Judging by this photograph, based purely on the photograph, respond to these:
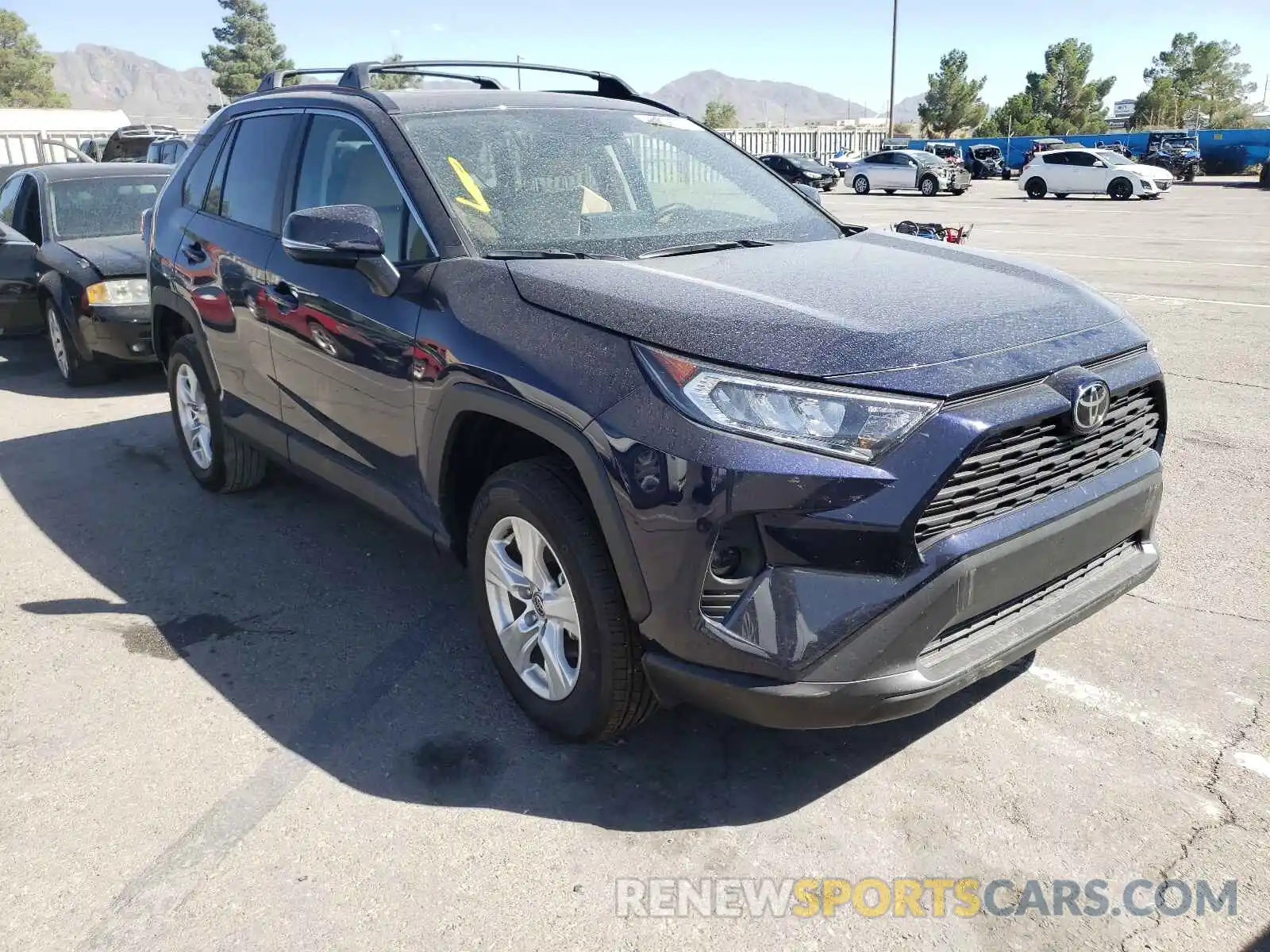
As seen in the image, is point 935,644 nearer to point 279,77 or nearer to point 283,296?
point 283,296

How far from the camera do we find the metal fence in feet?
185

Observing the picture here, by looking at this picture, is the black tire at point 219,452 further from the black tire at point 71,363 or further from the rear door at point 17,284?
the rear door at point 17,284

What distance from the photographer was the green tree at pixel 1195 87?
6825 cm

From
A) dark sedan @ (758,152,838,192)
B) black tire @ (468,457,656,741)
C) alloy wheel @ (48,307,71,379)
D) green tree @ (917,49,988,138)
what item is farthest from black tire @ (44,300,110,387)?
green tree @ (917,49,988,138)

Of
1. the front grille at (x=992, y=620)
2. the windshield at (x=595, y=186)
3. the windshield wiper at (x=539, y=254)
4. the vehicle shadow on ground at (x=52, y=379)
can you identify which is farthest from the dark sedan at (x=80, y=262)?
the front grille at (x=992, y=620)

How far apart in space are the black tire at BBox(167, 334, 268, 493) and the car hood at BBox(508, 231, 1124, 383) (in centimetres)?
253

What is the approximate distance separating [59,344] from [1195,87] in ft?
288

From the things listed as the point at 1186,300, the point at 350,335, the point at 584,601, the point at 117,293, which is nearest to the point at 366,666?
the point at 350,335

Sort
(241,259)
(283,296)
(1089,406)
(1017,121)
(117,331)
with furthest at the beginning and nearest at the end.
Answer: (1017,121) < (117,331) < (241,259) < (283,296) < (1089,406)

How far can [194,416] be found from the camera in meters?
5.37

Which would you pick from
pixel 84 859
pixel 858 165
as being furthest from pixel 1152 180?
pixel 84 859

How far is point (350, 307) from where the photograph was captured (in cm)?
353

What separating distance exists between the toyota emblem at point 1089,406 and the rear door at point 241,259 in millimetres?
2971

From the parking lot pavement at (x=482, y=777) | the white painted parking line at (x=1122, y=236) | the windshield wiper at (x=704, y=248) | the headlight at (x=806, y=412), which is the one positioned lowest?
the parking lot pavement at (x=482, y=777)
